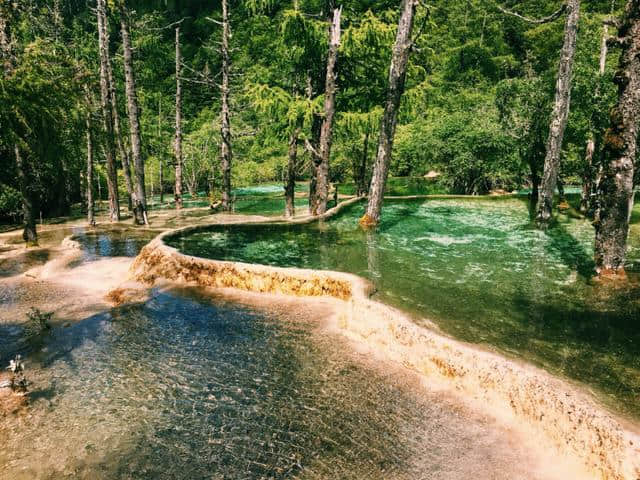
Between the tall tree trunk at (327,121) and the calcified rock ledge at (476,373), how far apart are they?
7.10m

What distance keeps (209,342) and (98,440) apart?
2.43 m

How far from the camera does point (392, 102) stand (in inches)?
524

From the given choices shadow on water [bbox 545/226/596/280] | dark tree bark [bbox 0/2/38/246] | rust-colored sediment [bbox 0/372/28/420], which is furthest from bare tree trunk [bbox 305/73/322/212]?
rust-colored sediment [bbox 0/372/28/420]

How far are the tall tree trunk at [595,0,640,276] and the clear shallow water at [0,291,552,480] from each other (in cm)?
507

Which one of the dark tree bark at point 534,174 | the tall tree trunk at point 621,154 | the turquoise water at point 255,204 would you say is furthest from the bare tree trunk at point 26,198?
the dark tree bark at point 534,174

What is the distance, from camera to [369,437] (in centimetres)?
461

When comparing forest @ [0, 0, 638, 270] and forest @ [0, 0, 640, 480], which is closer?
forest @ [0, 0, 640, 480]

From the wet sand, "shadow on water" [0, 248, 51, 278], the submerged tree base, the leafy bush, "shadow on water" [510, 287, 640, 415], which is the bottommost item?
the wet sand

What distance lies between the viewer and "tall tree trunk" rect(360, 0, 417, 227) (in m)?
13.0

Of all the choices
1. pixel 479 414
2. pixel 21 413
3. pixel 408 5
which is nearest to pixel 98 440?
pixel 21 413

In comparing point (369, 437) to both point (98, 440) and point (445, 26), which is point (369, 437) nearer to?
point (98, 440)

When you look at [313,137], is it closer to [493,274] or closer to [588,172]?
[588,172]

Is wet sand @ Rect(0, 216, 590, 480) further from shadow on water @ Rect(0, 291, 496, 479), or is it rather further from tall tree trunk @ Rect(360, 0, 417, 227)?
tall tree trunk @ Rect(360, 0, 417, 227)

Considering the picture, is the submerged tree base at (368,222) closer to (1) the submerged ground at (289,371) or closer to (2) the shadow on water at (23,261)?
(1) the submerged ground at (289,371)
